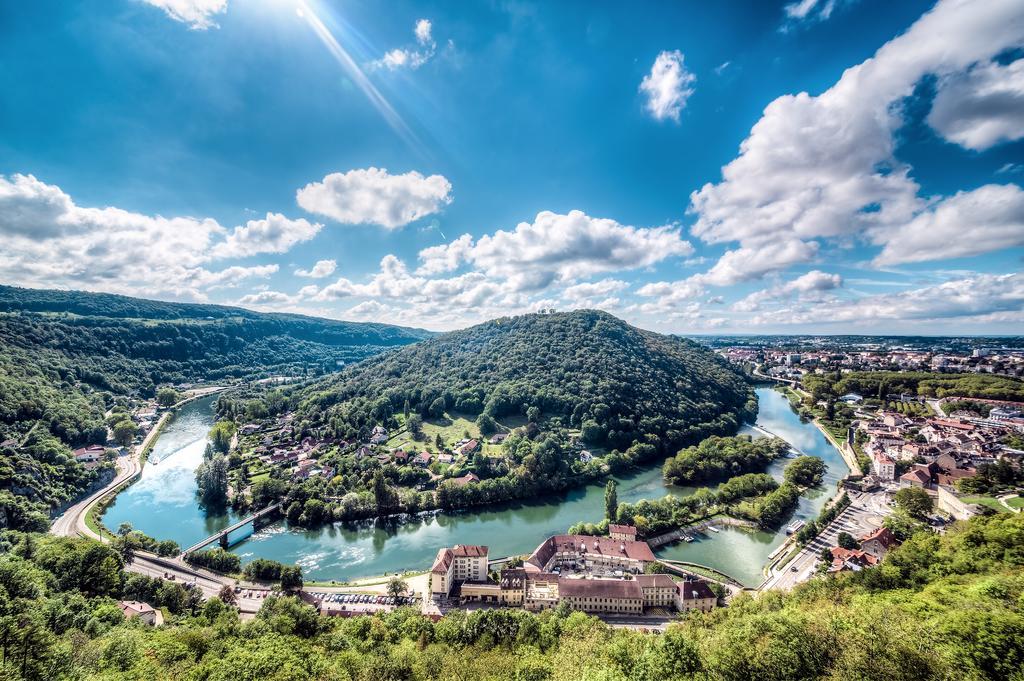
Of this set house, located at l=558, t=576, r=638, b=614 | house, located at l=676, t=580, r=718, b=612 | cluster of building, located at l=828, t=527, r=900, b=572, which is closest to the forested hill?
cluster of building, located at l=828, t=527, r=900, b=572

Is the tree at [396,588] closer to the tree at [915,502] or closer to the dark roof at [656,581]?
the dark roof at [656,581]

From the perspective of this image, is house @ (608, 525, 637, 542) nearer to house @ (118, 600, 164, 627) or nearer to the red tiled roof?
the red tiled roof

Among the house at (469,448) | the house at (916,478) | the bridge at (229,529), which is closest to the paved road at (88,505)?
the bridge at (229,529)

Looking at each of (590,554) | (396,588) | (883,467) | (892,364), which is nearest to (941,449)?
(883,467)

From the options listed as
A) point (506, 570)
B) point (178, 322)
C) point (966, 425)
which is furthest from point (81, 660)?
point (178, 322)

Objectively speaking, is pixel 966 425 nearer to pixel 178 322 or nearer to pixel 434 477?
pixel 434 477

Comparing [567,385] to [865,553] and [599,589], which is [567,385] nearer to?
[865,553]
